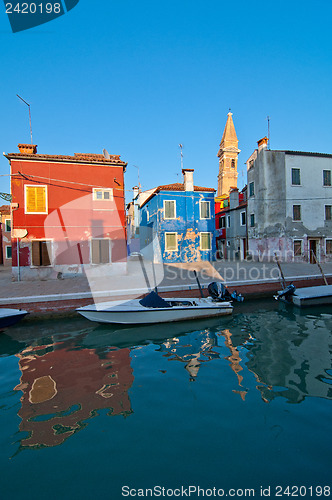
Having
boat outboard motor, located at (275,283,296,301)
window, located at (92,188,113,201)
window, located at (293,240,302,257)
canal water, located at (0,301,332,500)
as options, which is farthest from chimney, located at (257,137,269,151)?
canal water, located at (0,301,332,500)

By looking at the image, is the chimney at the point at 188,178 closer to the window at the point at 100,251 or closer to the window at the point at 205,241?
the window at the point at 205,241

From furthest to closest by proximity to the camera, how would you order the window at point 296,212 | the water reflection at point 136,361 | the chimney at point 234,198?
the chimney at point 234,198, the window at point 296,212, the water reflection at point 136,361

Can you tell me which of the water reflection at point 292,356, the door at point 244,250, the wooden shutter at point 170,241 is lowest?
the water reflection at point 292,356

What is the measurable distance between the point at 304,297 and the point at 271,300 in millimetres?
1709

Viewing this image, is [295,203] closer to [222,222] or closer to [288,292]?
[222,222]

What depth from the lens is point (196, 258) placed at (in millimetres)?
23984

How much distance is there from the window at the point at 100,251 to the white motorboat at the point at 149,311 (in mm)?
7944

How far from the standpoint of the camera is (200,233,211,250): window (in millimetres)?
24219

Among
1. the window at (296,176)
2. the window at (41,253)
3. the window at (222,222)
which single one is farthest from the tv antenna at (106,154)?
the window at (222,222)

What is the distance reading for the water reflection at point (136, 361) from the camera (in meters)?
4.54

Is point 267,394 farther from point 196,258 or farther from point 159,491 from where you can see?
point 196,258

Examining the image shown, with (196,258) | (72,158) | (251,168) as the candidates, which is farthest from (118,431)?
(251,168)

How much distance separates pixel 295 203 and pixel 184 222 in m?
10.2

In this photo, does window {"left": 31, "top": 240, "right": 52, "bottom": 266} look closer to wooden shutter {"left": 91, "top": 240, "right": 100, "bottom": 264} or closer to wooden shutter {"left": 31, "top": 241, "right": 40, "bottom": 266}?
wooden shutter {"left": 31, "top": 241, "right": 40, "bottom": 266}
